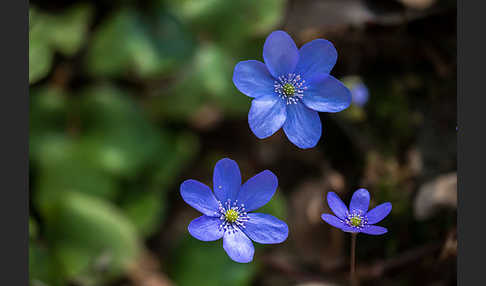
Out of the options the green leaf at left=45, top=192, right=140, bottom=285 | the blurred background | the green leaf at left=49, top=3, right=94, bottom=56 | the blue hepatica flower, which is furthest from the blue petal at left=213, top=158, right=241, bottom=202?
the green leaf at left=49, top=3, right=94, bottom=56

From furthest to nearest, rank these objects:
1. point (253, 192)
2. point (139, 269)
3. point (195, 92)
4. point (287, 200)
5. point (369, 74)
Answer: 1. point (139, 269)
2. point (195, 92)
3. point (287, 200)
4. point (369, 74)
5. point (253, 192)

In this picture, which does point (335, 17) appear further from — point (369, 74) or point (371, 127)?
point (371, 127)

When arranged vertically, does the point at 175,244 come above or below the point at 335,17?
below

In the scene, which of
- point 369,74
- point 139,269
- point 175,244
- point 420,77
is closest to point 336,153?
point 369,74

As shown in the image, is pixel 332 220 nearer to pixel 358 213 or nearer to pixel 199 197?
pixel 358 213

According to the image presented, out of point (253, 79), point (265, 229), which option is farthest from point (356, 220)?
point (253, 79)

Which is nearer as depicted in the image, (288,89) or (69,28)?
(288,89)

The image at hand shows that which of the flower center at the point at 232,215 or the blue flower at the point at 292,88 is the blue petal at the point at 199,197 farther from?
the blue flower at the point at 292,88
